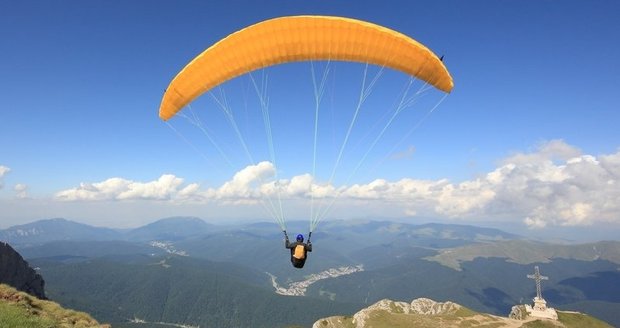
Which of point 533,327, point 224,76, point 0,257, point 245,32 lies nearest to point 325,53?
point 245,32

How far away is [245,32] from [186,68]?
3629 mm

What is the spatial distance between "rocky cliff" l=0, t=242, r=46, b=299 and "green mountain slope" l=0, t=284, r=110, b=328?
333ft

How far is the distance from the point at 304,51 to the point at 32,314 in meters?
17.3

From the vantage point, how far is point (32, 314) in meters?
15.9

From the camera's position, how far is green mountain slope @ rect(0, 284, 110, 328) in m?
13.7

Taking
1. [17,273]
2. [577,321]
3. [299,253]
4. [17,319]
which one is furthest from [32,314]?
[577,321]

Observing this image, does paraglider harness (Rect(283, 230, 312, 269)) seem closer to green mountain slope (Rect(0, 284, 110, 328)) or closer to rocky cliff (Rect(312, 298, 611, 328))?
green mountain slope (Rect(0, 284, 110, 328))

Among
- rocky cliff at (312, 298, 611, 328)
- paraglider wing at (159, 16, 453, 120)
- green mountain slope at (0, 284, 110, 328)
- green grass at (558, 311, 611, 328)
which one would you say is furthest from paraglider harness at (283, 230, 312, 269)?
green grass at (558, 311, 611, 328)

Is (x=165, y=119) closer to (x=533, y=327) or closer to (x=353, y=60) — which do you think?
(x=353, y=60)

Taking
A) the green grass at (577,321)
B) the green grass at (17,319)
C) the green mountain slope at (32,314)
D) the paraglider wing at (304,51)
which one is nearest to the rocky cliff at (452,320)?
the green grass at (577,321)

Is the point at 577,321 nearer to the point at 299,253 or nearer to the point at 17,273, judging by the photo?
the point at 299,253

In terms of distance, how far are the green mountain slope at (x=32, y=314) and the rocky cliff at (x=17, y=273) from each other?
10148cm

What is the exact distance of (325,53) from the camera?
62.6ft

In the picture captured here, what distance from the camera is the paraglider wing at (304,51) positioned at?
1736 cm
